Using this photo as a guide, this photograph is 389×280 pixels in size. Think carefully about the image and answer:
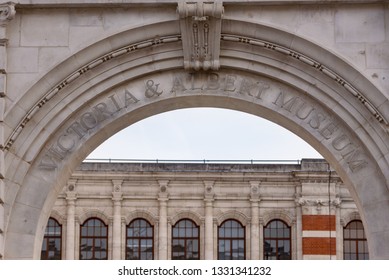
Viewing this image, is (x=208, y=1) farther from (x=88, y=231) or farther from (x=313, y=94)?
(x=88, y=231)

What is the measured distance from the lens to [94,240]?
37.7 meters

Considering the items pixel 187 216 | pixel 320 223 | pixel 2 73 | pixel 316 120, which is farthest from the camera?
pixel 187 216

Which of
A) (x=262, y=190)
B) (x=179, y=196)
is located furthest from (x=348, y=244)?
(x=179, y=196)

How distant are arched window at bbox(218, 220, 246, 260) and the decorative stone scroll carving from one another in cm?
2165

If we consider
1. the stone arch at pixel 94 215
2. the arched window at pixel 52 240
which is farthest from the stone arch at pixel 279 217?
the arched window at pixel 52 240

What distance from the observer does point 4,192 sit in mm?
15875

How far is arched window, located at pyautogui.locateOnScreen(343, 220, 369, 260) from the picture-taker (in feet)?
122

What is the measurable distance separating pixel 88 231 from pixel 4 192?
72.6 ft

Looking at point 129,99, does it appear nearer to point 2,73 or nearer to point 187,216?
point 2,73

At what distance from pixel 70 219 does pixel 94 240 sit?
1.04 meters

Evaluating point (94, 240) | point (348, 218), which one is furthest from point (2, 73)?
point (348, 218)

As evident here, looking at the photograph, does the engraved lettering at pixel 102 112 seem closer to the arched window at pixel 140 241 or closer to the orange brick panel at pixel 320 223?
the arched window at pixel 140 241

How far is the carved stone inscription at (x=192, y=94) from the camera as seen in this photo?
53.5ft

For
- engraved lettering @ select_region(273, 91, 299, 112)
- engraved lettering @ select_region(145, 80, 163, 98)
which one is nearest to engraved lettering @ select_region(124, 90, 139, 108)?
engraved lettering @ select_region(145, 80, 163, 98)
